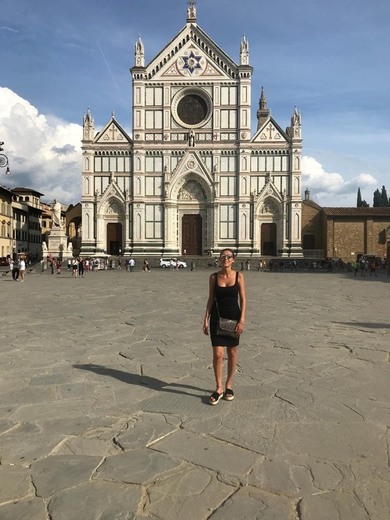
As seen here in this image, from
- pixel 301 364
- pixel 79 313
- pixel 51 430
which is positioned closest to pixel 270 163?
pixel 79 313

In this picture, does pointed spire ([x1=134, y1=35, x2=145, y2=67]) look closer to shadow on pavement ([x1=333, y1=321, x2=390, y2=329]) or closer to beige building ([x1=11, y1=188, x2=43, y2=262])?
beige building ([x1=11, y1=188, x2=43, y2=262])

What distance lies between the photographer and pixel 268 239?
4269 cm

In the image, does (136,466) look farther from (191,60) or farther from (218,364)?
(191,60)

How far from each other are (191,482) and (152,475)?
0.29 metres

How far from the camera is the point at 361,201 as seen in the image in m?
86.2

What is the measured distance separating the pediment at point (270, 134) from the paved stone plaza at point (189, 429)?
3633 centimetres

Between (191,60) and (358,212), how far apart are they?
22.1 metres

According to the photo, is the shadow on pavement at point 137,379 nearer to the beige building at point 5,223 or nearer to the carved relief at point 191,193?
the carved relief at point 191,193

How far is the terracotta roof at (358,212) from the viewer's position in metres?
44.0

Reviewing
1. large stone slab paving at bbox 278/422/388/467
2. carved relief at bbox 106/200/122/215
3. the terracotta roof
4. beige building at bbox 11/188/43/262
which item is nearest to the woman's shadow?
large stone slab paving at bbox 278/422/388/467

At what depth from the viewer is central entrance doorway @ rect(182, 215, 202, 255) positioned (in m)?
43.1

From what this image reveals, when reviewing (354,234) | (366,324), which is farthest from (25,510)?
(354,234)

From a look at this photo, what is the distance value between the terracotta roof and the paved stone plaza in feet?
125

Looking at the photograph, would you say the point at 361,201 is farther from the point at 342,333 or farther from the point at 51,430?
the point at 51,430
